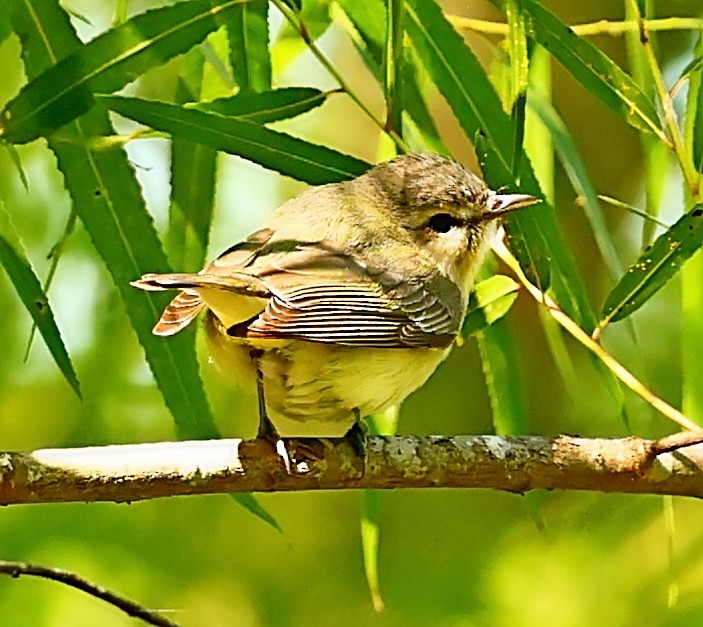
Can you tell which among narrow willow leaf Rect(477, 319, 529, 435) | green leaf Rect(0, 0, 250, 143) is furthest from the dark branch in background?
narrow willow leaf Rect(477, 319, 529, 435)

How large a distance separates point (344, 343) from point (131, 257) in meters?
0.30

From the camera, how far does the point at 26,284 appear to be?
1.47m

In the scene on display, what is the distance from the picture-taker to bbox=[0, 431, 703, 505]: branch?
128cm

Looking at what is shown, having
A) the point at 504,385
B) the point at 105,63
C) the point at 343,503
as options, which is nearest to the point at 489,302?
the point at 504,385

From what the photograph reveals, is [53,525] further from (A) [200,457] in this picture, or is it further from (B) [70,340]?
(A) [200,457]

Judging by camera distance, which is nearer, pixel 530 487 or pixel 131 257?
pixel 530 487

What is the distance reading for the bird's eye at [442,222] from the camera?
1.84 m

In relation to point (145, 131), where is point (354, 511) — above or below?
below

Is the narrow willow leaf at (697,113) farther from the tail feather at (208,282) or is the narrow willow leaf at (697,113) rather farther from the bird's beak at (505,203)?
the tail feather at (208,282)

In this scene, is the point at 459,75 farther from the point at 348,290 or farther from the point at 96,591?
the point at 96,591

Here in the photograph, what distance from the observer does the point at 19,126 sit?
1471 millimetres

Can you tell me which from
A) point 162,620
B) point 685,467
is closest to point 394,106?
point 685,467

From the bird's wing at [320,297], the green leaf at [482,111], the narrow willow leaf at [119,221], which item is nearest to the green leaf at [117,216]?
the narrow willow leaf at [119,221]

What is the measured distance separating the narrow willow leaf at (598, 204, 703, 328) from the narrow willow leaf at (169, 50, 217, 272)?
573 mm
